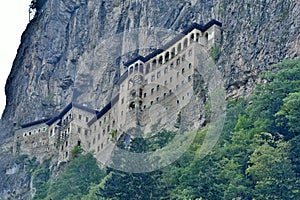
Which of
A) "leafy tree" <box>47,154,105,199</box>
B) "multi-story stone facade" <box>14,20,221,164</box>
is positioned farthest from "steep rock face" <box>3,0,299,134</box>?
"leafy tree" <box>47,154,105,199</box>

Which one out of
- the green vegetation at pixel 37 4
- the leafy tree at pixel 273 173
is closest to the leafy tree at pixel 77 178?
the leafy tree at pixel 273 173

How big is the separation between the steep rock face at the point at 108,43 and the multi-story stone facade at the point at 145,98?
2833mm

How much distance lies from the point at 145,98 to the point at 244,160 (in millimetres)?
23647

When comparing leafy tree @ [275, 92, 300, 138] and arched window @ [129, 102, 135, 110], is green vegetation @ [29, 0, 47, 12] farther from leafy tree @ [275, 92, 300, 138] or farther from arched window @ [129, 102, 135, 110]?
leafy tree @ [275, 92, 300, 138]

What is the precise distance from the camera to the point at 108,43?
95875 mm

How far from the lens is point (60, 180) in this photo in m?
74.9

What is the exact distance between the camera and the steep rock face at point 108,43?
213ft

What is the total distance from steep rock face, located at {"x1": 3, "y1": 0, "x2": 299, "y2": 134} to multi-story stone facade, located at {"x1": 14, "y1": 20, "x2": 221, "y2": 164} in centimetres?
283

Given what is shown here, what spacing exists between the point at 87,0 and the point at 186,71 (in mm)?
35445

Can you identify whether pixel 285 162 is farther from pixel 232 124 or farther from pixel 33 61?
pixel 33 61

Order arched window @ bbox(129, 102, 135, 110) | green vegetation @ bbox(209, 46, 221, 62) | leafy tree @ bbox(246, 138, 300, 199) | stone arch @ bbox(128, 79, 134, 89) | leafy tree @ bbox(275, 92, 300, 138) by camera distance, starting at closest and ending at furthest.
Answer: leafy tree @ bbox(246, 138, 300, 199)
leafy tree @ bbox(275, 92, 300, 138)
green vegetation @ bbox(209, 46, 221, 62)
arched window @ bbox(129, 102, 135, 110)
stone arch @ bbox(128, 79, 134, 89)

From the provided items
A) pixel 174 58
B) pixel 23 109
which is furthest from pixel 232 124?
pixel 23 109

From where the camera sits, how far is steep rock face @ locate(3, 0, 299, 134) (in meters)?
65.0

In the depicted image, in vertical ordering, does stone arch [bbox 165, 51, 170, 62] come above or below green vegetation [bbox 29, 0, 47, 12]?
below
